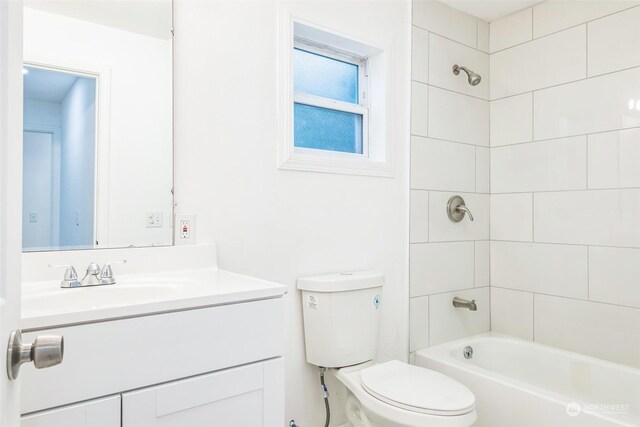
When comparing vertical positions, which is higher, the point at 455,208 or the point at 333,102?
the point at 333,102

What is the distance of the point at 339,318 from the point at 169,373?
2.89 feet

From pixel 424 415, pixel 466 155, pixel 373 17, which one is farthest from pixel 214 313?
pixel 466 155

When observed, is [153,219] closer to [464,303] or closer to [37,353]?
[37,353]

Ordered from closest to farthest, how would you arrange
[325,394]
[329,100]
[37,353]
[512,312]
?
1. [37,353]
2. [325,394]
3. [329,100]
4. [512,312]

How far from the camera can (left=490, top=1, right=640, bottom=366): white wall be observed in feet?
6.66

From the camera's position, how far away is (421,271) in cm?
229

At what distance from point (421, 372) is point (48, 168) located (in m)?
1.52

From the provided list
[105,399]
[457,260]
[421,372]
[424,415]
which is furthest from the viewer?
[457,260]

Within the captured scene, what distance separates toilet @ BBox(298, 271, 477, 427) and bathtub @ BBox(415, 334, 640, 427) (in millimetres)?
313

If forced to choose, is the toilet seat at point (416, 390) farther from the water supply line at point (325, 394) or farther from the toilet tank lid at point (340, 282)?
the toilet tank lid at point (340, 282)

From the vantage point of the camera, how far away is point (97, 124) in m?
1.42

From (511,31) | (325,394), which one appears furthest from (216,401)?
(511,31)

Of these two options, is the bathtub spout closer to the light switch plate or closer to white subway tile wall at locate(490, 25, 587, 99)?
white subway tile wall at locate(490, 25, 587, 99)

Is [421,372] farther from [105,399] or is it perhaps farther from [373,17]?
[373,17]
